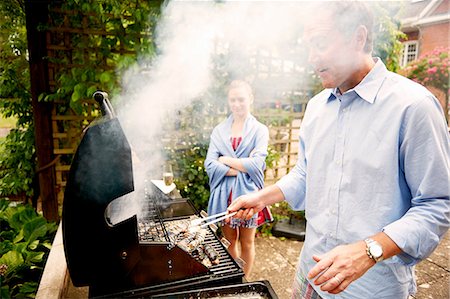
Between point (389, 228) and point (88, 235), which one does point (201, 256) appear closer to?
point (88, 235)

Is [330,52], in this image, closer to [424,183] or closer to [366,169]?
[366,169]

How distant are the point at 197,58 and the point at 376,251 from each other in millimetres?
3998

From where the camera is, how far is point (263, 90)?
5746 millimetres

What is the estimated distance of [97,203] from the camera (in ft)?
4.79

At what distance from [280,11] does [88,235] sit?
13.1 feet

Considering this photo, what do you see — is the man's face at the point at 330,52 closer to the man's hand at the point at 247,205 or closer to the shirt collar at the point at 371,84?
the shirt collar at the point at 371,84

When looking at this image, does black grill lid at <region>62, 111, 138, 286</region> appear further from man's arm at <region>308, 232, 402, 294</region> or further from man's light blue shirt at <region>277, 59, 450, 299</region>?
man's light blue shirt at <region>277, 59, 450, 299</region>

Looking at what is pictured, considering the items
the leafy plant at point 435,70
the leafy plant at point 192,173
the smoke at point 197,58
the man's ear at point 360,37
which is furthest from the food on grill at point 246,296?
the leafy plant at point 435,70

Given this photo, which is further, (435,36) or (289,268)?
(435,36)

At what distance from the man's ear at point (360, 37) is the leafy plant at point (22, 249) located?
2541 millimetres

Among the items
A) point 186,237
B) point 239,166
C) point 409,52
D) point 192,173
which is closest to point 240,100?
point 239,166

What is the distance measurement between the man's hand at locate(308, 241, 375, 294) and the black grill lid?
902 mm

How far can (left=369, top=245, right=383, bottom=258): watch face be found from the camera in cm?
128

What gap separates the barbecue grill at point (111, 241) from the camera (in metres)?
1.43
